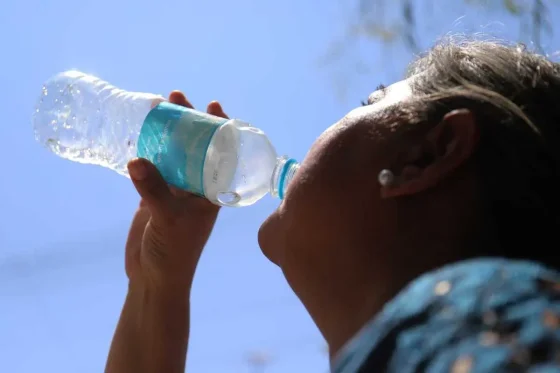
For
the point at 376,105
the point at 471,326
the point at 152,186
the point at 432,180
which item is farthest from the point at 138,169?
the point at 471,326

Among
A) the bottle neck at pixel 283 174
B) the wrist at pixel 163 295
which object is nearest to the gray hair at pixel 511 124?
the bottle neck at pixel 283 174

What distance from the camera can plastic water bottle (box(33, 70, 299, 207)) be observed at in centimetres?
131

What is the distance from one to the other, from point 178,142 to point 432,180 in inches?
21.4

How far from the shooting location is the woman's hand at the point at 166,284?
4.54 ft

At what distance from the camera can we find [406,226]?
3.05ft

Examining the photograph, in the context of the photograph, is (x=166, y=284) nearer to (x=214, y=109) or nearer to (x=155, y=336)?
(x=155, y=336)

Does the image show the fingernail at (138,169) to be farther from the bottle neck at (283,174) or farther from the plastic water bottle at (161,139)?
the bottle neck at (283,174)

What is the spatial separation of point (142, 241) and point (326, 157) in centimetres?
57

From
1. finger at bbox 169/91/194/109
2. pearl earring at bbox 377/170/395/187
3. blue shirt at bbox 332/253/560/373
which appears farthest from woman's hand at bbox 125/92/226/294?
blue shirt at bbox 332/253/560/373


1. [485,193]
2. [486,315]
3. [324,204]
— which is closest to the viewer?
[486,315]

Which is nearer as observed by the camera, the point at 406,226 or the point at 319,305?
the point at 406,226

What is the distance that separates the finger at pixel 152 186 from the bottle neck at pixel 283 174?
23cm

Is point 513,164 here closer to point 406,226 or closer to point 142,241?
point 406,226

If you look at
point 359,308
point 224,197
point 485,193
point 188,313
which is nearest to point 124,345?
point 188,313
